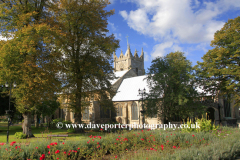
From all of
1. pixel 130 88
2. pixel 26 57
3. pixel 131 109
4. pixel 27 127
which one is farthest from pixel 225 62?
pixel 27 127

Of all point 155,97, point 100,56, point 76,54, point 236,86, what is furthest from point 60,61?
point 236,86

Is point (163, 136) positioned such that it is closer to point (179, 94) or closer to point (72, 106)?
point (179, 94)

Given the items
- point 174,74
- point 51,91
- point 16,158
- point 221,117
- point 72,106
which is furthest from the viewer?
point 221,117

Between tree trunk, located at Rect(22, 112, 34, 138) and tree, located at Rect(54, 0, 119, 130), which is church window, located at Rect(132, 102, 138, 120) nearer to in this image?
tree, located at Rect(54, 0, 119, 130)

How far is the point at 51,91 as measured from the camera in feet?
55.7

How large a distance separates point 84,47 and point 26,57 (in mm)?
7561

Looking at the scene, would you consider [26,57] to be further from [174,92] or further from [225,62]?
[225,62]

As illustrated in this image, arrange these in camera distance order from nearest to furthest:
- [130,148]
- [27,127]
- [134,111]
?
[130,148] → [27,127] → [134,111]

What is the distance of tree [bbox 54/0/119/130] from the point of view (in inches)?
773

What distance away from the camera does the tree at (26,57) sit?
15.2 m

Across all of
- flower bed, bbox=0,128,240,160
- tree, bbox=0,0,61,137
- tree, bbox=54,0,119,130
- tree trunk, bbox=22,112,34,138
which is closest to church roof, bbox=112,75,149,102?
tree, bbox=54,0,119,130

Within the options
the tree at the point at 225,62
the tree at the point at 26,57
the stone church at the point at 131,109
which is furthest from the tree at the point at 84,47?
the tree at the point at 225,62

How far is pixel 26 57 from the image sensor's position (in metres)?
16.1

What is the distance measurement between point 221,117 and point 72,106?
1987 centimetres
